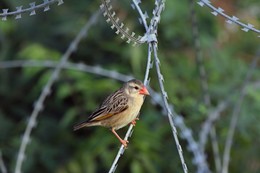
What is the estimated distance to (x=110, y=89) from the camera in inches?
325

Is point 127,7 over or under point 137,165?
over

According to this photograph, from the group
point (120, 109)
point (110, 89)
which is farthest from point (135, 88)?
point (110, 89)

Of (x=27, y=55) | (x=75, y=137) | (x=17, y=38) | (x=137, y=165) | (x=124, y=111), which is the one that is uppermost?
(x=17, y=38)

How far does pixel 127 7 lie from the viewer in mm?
8883

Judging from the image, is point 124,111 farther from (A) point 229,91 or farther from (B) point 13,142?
A: (B) point 13,142

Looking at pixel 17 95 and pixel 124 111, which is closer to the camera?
pixel 124 111

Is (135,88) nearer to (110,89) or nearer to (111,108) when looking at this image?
(111,108)

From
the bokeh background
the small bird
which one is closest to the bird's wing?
the small bird

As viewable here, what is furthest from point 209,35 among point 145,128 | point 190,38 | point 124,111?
point 124,111

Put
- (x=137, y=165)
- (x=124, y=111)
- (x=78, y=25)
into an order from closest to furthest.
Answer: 1. (x=124, y=111)
2. (x=137, y=165)
3. (x=78, y=25)

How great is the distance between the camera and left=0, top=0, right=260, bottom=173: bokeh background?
7812 mm

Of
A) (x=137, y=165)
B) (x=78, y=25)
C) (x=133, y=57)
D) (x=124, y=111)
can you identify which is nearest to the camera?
(x=124, y=111)

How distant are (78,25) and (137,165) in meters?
2.08

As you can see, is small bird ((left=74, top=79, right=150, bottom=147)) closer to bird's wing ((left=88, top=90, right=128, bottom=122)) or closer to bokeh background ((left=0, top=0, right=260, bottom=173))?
bird's wing ((left=88, top=90, right=128, bottom=122))
